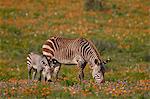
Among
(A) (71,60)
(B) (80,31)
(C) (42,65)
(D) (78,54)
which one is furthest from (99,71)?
(B) (80,31)

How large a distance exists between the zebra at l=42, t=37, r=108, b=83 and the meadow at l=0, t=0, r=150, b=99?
745 mm

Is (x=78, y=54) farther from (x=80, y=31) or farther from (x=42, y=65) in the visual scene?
(x=80, y=31)

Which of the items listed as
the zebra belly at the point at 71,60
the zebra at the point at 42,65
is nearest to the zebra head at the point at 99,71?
the zebra belly at the point at 71,60

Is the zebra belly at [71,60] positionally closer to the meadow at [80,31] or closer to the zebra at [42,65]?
the zebra at [42,65]

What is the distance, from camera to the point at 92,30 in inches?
1480

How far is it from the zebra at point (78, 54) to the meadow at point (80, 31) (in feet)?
2.44

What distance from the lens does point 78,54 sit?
66.8ft

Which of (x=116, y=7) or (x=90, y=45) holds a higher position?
(x=116, y=7)

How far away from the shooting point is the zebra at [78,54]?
1894cm

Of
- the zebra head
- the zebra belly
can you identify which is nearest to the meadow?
the zebra belly

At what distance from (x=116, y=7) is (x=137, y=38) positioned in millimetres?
9499

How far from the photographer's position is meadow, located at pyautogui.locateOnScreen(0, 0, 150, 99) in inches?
1001

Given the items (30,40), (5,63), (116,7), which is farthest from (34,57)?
(116,7)

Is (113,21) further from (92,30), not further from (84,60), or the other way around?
(84,60)
